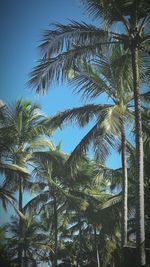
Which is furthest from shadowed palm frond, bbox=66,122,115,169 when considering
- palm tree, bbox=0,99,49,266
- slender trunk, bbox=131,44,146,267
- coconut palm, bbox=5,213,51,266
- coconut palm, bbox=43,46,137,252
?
coconut palm, bbox=5,213,51,266

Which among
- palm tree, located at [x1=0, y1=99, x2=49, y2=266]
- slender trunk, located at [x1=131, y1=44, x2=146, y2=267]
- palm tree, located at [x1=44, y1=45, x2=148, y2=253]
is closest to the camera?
slender trunk, located at [x1=131, y1=44, x2=146, y2=267]

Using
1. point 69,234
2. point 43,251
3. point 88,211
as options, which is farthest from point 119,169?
point 69,234

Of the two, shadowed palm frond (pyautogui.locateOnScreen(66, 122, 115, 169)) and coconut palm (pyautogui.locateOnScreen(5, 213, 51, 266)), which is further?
coconut palm (pyautogui.locateOnScreen(5, 213, 51, 266))

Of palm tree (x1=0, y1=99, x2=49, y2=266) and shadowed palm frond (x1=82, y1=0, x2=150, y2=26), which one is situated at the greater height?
shadowed palm frond (x1=82, y1=0, x2=150, y2=26)

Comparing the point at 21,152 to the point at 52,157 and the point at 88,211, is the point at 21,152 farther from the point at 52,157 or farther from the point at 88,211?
the point at 88,211

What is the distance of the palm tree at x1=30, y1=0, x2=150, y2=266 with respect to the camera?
1191cm

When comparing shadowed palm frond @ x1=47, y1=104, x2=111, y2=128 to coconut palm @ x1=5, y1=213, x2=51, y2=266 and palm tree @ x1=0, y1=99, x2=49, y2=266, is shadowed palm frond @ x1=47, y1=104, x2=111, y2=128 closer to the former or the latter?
palm tree @ x1=0, y1=99, x2=49, y2=266

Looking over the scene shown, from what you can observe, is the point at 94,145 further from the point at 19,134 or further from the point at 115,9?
the point at 19,134

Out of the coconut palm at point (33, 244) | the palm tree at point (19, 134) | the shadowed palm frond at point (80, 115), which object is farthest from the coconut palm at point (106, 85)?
the coconut palm at point (33, 244)

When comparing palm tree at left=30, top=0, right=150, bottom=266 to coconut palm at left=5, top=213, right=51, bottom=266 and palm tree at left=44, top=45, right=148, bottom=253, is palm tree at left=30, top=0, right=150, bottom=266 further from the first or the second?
coconut palm at left=5, top=213, right=51, bottom=266

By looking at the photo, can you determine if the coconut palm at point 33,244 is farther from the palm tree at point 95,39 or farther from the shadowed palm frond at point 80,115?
the palm tree at point 95,39

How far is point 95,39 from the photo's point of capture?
12.5 meters

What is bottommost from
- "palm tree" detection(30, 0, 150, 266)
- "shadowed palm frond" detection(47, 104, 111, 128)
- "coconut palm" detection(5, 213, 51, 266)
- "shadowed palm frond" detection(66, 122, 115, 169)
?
"coconut palm" detection(5, 213, 51, 266)

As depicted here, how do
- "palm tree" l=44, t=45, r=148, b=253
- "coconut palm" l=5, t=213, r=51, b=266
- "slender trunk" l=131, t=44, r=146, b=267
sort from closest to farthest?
1. "slender trunk" l=131, t=44, r=146, b=267
2. "palm tree" l=44, t=45, r=148, b=253
3. "coconut palm" l=5, t=213, r=51, b=266
